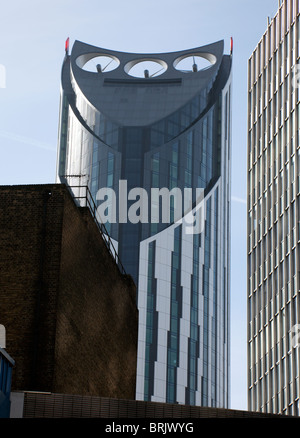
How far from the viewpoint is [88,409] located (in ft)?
101

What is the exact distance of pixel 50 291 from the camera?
115ft

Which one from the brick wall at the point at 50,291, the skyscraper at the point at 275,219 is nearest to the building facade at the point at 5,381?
the brick wall at the point at 50,291

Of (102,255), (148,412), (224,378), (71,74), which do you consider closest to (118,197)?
(71,74)

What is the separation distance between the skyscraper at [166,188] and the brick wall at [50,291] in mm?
115110

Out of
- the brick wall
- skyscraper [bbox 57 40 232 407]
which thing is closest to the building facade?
the brick wall

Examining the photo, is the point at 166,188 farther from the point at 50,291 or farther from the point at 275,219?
the point at 50,291

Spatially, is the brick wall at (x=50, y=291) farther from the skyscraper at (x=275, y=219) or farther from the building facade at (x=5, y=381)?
the skyscraper at (x=275, y=219)

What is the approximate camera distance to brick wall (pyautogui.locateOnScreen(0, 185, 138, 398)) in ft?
112

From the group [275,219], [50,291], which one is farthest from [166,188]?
[50,291]

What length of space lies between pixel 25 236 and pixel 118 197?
13117 centimetres

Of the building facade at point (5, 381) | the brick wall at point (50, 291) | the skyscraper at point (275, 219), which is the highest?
the skyscraper at point (275, 219)

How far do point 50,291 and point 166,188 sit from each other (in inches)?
5292

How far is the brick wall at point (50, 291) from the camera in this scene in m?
34.2

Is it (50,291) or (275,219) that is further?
(275,219)
